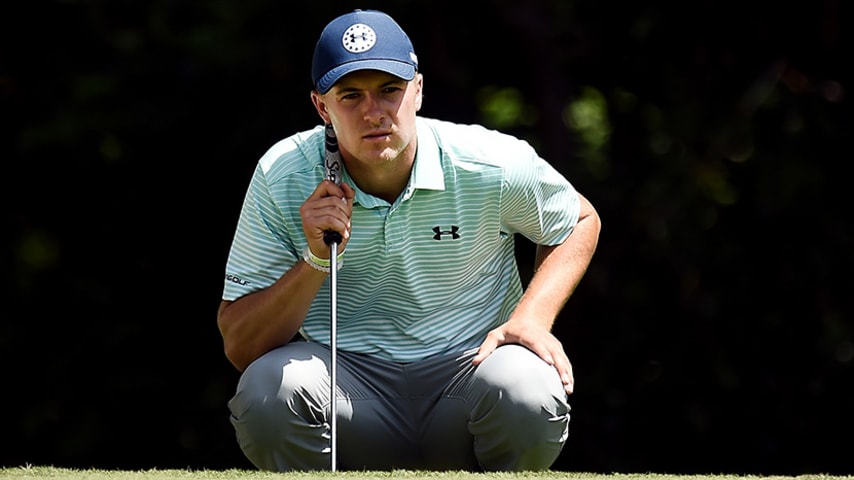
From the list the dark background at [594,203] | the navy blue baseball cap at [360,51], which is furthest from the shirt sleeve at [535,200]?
the dark background at [594,203]

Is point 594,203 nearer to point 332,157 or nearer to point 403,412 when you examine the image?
point 403,412

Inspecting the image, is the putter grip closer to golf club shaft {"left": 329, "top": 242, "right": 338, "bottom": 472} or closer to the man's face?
the man's face

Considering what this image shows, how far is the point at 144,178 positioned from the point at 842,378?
105 inches

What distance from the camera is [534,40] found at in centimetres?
528

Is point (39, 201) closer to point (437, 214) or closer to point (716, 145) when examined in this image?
point (716, 145)

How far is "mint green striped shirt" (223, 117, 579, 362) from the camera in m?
2.74

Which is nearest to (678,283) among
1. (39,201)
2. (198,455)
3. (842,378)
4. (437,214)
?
(842,378)

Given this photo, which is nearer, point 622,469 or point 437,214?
point 437,214

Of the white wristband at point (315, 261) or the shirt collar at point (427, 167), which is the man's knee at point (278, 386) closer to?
the white wristband at point (315, 261)

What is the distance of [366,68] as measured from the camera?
262cm

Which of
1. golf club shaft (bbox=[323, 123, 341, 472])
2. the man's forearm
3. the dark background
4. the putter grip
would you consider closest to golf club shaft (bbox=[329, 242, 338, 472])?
golf club shaft (bbox=[323, 123, 341, 472])

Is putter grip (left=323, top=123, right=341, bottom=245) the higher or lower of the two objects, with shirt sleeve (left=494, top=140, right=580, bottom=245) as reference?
higher

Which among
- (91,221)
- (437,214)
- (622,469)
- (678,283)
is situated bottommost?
(622,469)

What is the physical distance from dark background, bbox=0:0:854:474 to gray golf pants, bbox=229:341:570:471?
246cm
